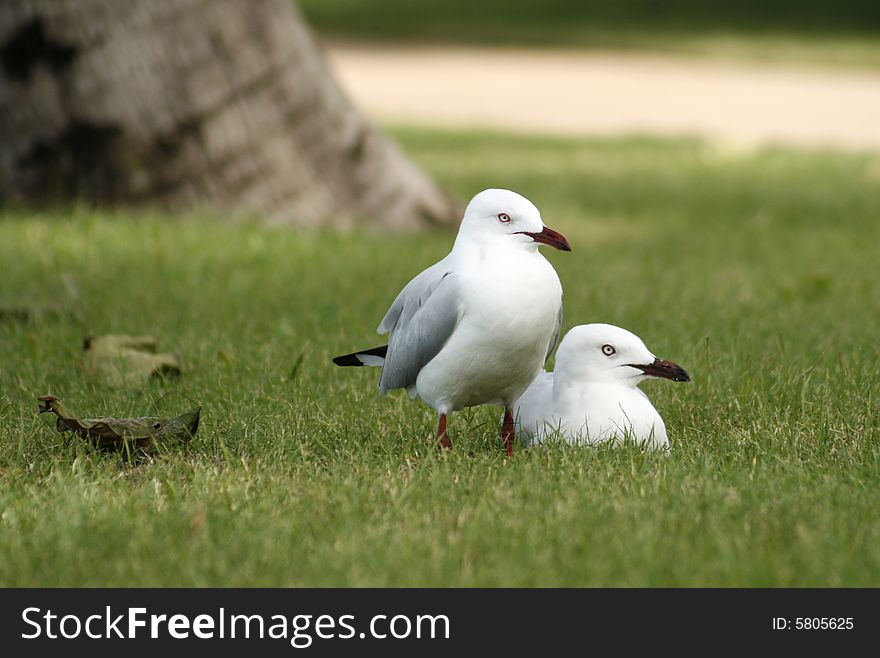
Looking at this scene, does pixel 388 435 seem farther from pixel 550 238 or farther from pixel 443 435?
pixel 550 238

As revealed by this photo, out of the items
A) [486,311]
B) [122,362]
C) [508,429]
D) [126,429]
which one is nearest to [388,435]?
[508,429]

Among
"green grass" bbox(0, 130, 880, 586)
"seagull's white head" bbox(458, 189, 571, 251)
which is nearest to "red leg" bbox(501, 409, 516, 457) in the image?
"green grass" bbox(0, 130, 880, 586)

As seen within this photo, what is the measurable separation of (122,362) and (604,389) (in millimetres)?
1934

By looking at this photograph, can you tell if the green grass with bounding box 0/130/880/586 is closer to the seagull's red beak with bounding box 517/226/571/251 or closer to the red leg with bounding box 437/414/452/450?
the red leg with bounding box 437/414/452/450

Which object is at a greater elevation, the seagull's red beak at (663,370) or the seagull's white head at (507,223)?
the seagull's white head at (507,223)

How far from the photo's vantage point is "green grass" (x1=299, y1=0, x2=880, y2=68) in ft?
102

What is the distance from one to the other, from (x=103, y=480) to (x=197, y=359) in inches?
63.6

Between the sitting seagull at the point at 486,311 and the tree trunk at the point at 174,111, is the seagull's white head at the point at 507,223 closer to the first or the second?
the sitting seagull at the point at 486,311

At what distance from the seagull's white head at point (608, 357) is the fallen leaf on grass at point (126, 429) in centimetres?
118

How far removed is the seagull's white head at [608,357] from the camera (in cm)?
402

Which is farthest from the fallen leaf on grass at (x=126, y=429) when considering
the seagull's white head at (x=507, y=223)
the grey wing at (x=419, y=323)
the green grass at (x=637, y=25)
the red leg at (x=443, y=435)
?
the green grass at (x=637, y=25)

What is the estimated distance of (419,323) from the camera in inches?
152

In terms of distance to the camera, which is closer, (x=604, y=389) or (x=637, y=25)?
(x=604, y=389)
